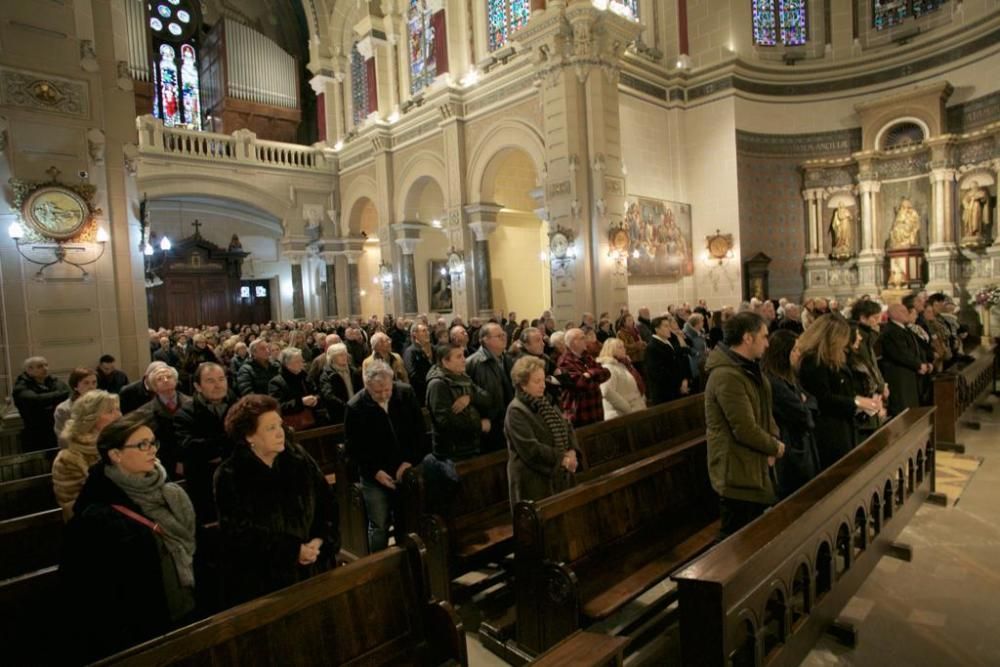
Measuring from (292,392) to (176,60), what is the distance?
783 inches

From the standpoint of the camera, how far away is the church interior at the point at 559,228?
2.69 meters

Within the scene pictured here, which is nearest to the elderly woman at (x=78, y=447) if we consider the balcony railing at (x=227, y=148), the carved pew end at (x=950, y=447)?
the carved pew end at (x=950, y=447)

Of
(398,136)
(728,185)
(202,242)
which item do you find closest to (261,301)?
(202,242)

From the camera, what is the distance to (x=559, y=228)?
38.0 feet

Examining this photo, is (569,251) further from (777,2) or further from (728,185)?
(777,2)

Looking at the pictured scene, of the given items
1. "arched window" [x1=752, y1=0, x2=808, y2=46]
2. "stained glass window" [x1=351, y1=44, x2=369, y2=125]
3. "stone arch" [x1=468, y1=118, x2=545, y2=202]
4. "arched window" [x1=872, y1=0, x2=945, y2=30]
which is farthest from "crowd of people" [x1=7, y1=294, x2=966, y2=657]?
"stained glass window" [x1=351, y1=44, x2=369, y2=125]

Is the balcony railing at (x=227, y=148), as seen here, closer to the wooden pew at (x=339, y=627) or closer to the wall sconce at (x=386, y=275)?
the wall sconce at (x=386, y=275)

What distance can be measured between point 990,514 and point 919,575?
4.34 feet

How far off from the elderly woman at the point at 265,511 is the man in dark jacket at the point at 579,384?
2422 mm

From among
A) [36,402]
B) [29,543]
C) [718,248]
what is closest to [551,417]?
[29,543]

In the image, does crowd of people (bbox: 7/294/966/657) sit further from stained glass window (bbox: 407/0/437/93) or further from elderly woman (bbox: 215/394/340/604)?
stained glass window (bbox: 407/0/437/93)

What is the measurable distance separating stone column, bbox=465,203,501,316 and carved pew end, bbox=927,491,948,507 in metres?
10.4

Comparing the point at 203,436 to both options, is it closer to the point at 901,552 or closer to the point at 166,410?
the point at 166,410

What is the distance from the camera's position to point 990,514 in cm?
420
